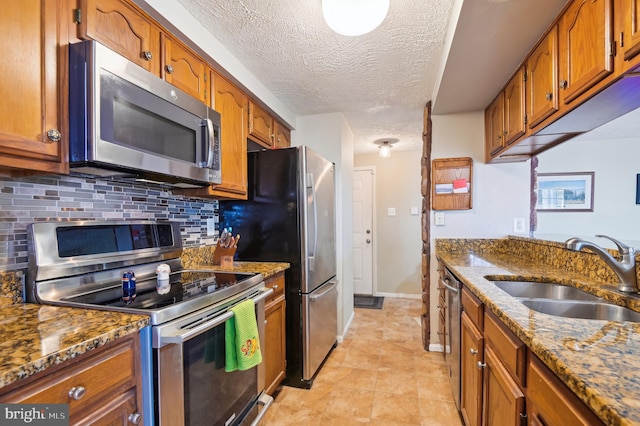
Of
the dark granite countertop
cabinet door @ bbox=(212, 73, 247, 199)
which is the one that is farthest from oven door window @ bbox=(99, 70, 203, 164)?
the dark granite countertop

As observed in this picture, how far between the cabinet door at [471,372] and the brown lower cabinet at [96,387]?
130 cm

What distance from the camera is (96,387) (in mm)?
801

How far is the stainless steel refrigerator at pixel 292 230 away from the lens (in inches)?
80.8

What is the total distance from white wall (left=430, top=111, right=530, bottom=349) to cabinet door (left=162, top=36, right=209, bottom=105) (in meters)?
1.95

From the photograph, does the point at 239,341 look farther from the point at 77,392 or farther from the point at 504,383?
the point at 504,383

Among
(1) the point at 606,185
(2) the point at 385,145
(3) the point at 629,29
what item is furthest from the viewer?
(2) the point at 385,145

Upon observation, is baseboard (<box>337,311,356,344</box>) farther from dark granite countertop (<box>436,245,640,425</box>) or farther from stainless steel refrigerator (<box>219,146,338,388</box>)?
dark granite countertop (<box>436,245,640,425</box>)

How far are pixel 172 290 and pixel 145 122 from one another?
0.74 meters

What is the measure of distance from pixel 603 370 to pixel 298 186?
170 centimetres

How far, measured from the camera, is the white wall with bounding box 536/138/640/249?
343 centimetres

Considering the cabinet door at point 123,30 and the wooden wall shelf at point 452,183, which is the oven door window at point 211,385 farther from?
the wooden wall shelf at point 452,183

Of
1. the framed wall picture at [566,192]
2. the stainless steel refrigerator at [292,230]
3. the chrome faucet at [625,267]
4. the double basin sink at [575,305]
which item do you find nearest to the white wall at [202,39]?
the stainless steel refrigerator at [292,230]

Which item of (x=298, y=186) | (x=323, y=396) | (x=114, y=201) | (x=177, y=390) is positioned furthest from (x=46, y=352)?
(x=323, y=396)

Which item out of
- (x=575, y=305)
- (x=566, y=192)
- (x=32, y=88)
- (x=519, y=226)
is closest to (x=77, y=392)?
(x=32, y=88)
